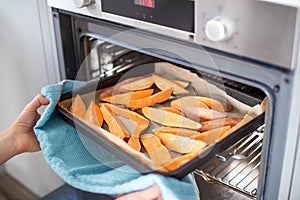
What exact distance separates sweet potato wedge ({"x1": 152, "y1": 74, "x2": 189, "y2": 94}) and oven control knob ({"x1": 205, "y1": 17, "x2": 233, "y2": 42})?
0.30 m

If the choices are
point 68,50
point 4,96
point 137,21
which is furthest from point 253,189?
point 4,96

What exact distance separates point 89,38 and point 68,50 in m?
0.06

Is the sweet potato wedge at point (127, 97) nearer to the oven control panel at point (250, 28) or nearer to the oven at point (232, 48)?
the oven at point (232, 48)

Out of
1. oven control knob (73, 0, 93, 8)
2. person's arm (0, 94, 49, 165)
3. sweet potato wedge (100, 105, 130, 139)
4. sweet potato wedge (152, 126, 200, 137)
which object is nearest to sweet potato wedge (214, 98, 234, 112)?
sweet potato wedge (152, 126, 200, 137)

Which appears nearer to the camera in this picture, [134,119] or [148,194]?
[148,194]

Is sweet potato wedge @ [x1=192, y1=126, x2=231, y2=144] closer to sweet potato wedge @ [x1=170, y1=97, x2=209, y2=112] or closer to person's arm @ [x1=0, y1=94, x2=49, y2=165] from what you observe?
sweet potato wedge @ [x1=170, y1=97, x2=209, y2=112]

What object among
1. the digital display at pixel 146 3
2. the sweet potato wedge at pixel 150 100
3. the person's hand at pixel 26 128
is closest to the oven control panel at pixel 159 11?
the digital display at pixel 146 3

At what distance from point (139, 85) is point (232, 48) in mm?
355

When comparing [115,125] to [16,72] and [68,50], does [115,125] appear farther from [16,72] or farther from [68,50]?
[16,72]

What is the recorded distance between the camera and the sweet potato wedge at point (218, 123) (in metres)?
0.85

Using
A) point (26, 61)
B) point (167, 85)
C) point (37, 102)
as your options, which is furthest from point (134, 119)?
point (26, 61)

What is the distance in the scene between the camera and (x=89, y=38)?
3.61 ft

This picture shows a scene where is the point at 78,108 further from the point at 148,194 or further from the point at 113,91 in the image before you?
the point at 148,194

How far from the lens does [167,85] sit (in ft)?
3.36
